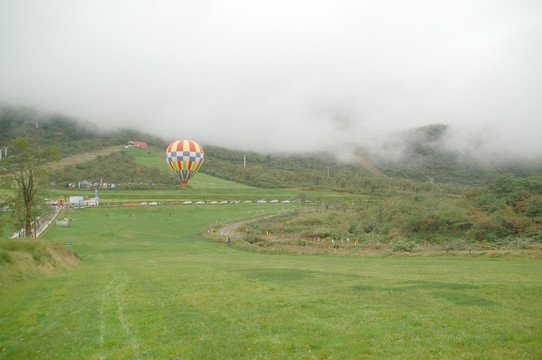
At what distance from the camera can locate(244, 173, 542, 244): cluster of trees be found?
127 feet

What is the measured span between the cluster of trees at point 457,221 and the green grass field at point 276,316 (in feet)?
77.8

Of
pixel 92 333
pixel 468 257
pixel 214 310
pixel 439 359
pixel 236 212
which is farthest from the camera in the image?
pixel 236 212

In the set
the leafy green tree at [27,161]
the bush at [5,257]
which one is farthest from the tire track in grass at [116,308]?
the leafy green tree at [27,161]

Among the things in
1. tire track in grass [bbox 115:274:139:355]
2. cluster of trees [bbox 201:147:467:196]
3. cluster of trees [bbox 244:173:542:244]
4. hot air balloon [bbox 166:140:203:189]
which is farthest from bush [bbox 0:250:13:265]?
cluster of trees [bbox 201:147:467:196]

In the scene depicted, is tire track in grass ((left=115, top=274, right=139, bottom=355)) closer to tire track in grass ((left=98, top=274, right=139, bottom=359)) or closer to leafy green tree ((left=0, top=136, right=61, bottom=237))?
tire track in grass ((left=98, top=274, right=139, bottom=359))

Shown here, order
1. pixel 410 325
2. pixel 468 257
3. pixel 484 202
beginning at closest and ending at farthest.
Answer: pixel 410 325, pixel 468 257, pixel 484 202

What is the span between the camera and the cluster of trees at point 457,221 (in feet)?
127

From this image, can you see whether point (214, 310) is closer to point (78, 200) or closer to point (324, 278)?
point (324, 278)

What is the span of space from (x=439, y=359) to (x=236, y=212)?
254ft

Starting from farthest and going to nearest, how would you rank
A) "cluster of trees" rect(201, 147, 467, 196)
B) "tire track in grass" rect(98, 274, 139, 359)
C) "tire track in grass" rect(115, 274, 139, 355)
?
"cluster of trees" rect(201, 147, 467, 196), "tire track in grass" rect(98, 274, 139, 359), "tire track in grass" rect(115, 274, 139, 355)

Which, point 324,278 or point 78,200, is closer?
point 324,278

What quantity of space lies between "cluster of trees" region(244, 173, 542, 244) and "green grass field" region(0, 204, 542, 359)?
933 inches

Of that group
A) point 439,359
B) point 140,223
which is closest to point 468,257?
point 439,359

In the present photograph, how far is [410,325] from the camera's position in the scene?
8.30 m
